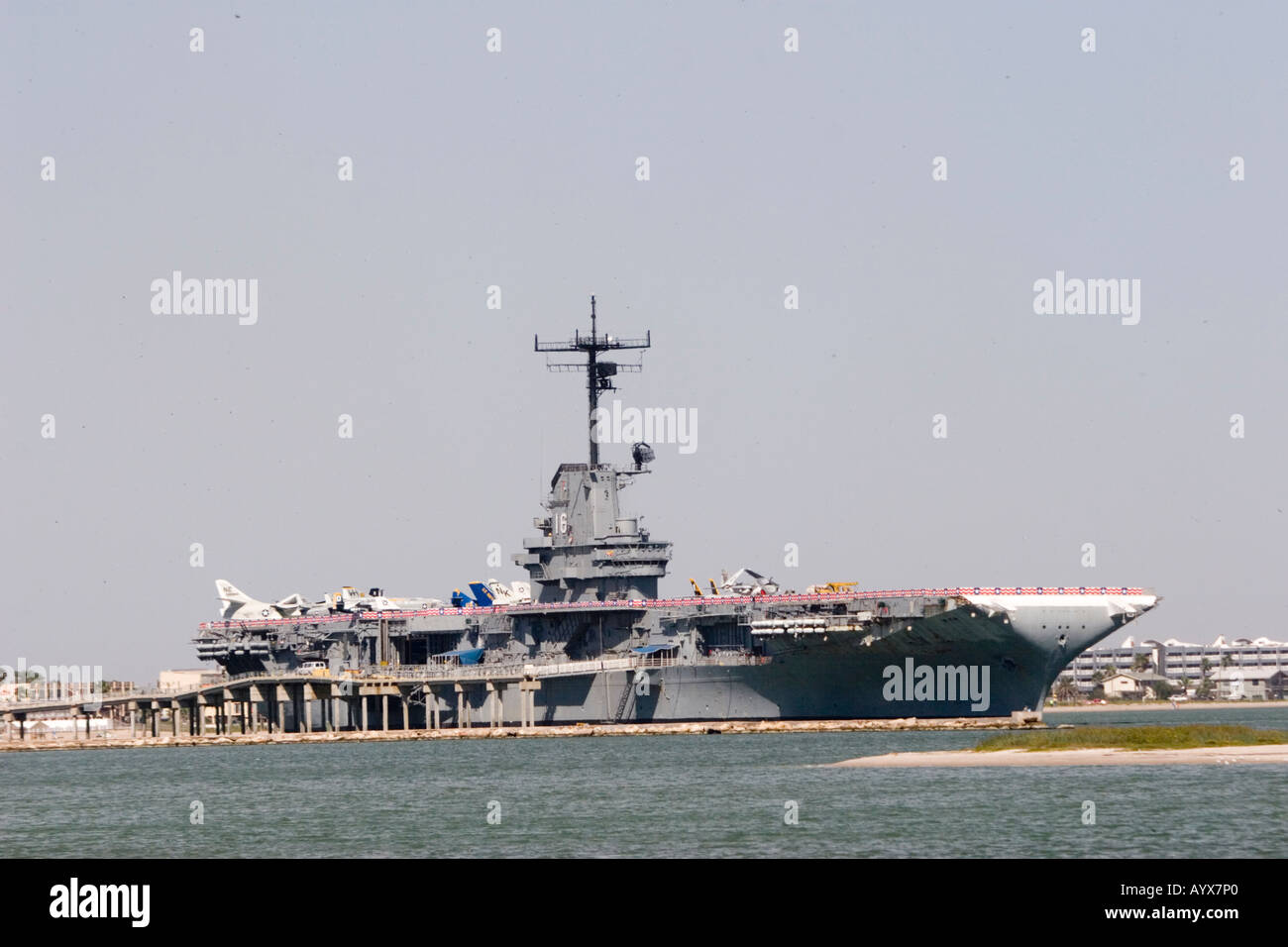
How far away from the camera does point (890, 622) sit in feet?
220

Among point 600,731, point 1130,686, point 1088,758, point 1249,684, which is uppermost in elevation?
point 1088,758

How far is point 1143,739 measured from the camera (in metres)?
53.5

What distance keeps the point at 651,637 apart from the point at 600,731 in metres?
4.72

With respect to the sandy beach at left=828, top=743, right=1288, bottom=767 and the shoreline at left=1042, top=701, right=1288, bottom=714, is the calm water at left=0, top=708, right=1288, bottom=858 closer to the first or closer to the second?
the sandy beach at left=828, top=743, right=1288, bottom=767

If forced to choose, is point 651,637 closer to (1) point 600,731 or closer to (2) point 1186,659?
(1) point 600,731

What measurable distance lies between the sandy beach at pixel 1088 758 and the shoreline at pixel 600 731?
49.7ft

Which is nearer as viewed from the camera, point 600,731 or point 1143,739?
point 1143,739

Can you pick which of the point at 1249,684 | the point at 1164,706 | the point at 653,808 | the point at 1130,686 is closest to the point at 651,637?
the point at 653,808

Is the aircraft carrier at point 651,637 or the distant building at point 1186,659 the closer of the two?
the aircraft carrier at point 651,637

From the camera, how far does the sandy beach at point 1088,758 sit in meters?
48.9

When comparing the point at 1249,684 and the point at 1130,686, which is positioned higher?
the point at 1130,686

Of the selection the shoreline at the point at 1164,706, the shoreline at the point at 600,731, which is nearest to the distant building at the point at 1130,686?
the shoreline at the point at 1164,706

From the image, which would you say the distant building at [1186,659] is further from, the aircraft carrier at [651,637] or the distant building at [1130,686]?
the aircraft carrier at [651,637]

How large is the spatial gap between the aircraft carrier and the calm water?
7277mm
